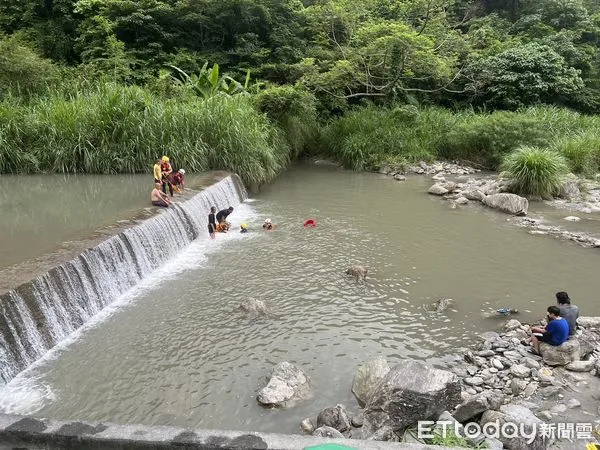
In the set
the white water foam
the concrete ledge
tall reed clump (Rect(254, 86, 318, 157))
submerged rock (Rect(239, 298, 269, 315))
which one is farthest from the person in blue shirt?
tall reed clump (Rect(254, 86, 318, 157))

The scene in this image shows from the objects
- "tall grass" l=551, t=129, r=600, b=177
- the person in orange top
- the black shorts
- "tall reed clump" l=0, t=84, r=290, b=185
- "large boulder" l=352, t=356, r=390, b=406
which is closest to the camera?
"large boulder" l=352, t=356, r=390, b=406

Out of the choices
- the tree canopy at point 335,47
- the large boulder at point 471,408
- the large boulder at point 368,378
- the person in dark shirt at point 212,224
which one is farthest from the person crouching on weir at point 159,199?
the tree canopy at point 335,47

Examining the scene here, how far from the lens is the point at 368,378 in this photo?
5.13 meters

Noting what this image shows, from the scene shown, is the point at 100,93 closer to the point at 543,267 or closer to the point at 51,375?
the point at 51,375

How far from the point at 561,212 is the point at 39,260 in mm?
12252

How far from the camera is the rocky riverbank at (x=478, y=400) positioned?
4.13m

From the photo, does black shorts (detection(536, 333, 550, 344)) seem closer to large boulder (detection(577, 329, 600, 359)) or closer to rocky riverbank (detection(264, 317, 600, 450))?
rocky riverbank (detection(264, 317, 600, 450))

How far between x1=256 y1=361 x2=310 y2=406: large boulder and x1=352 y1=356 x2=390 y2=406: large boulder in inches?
20.7

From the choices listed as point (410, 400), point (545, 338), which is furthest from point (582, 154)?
point (410, 400)

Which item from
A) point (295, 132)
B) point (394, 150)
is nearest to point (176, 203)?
point (295, 132)

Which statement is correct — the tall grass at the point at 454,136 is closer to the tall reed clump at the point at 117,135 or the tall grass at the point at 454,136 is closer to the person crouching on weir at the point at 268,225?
the tall reed clump at the point at 117,135

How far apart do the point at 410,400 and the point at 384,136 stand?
16.7 m

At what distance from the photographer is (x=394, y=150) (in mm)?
19938

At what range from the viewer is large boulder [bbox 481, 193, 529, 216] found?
12727mm
